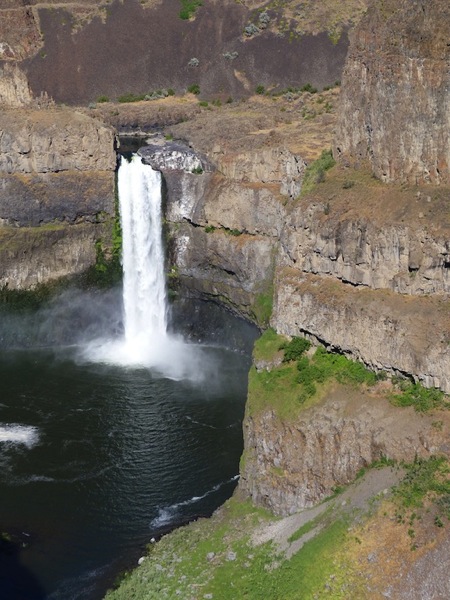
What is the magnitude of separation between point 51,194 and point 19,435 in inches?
786

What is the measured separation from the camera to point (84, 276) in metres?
63.7

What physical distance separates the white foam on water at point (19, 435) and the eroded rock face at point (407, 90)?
22018mm

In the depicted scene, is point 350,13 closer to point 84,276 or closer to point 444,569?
point 84,276

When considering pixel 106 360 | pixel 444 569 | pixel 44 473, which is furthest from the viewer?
pixel 106 360

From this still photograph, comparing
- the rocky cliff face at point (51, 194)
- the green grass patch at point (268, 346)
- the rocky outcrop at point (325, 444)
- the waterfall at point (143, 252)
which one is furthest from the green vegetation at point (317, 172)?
the rocky cliff face at point (51, 194)

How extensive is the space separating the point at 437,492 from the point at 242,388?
22.9m

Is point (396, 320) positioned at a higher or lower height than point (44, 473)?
higher

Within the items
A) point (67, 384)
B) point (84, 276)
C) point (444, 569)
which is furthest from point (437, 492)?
point (84, 276)

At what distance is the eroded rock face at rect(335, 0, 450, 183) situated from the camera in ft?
125

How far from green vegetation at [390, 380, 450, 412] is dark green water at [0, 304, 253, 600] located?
10.8 m

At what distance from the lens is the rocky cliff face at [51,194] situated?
6231 centimetres

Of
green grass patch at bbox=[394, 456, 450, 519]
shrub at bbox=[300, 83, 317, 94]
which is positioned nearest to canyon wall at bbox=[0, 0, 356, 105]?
shrub at bbox=[300, 83, 317, 94]

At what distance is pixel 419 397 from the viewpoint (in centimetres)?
3534

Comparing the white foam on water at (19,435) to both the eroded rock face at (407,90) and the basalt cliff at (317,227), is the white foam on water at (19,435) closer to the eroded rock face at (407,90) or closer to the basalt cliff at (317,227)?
the basalt cliff at (317,227)
